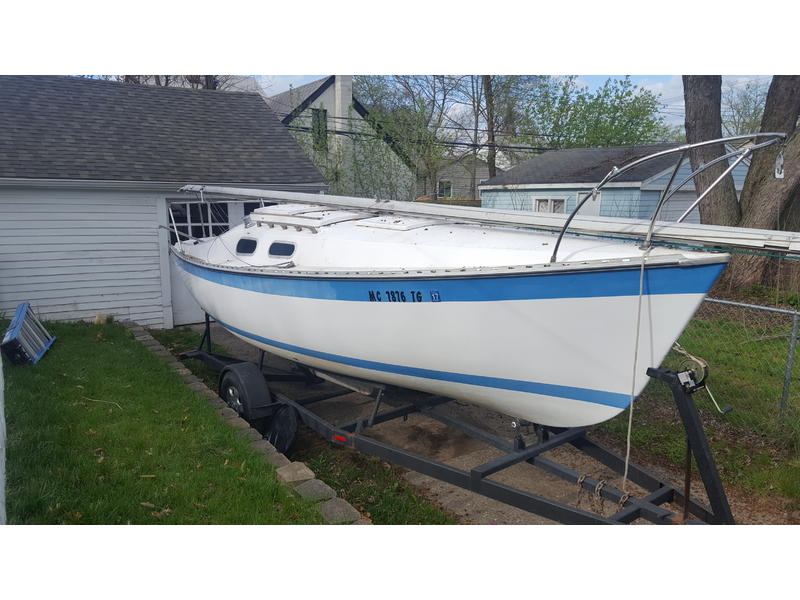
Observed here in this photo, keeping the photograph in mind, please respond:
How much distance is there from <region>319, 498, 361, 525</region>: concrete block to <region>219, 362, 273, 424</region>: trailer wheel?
1715mm

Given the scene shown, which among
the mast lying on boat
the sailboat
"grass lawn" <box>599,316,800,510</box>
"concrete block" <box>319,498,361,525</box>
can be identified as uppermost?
the mast lying on boat

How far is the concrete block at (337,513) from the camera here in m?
3.78

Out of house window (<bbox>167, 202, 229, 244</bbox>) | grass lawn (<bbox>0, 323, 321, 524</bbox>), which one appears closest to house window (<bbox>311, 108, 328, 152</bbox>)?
house window (<bbox>167, 202, 229, 244</bbox>)

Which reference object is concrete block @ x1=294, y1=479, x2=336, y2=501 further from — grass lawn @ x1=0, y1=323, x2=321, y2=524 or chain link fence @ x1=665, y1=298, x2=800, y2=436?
chain link fence @ x1=665, y1=298, x2=800, y2=436

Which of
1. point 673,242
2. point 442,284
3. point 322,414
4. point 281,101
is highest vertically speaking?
point 281,101

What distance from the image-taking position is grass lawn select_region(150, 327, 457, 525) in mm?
4398

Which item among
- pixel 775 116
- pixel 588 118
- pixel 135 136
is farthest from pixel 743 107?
pixel 135 136

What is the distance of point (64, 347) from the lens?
7828 millimetres

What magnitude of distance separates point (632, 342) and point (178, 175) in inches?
365

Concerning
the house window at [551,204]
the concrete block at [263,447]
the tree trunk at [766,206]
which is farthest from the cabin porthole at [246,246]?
the house window at [551,204]

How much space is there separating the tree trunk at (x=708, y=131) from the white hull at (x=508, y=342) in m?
9.74

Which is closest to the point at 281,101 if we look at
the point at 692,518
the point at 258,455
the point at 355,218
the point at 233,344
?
the point at 233,344

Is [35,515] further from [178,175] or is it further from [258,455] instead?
[178,175]

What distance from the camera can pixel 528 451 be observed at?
13.0 feet
